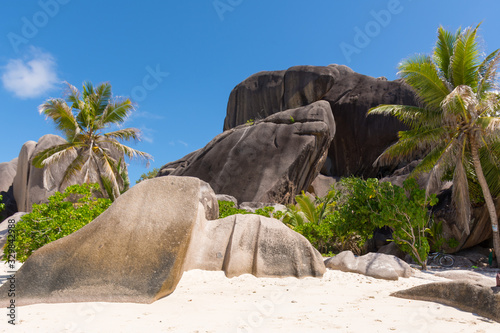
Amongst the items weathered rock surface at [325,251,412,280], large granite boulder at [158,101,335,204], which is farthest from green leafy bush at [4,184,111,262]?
large granite boulder at [158,101,335,204]

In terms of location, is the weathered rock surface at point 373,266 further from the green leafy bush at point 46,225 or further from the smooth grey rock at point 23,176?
the smooth grey rock at point 23,176

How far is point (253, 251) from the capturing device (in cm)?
620

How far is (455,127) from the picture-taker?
12.1m

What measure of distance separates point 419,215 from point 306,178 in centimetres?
1190

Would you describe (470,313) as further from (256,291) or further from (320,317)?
(256,291)

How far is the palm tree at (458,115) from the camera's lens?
11.6 m

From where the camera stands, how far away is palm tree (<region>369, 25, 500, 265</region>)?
37.9 ft

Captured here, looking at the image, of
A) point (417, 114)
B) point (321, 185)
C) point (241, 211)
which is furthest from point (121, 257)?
point (321, 185)

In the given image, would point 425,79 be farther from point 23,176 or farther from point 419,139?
point 23,176

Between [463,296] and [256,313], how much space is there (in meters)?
2.77

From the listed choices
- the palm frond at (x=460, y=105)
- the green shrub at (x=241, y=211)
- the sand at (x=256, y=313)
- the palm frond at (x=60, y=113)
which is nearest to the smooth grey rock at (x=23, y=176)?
the palm frond at (x=60, y=113)

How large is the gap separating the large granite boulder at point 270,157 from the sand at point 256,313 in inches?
549

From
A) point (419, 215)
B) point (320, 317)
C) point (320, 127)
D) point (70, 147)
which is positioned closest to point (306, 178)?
point (320, 127)

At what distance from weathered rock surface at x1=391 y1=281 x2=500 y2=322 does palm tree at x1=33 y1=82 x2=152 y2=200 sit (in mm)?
12774
